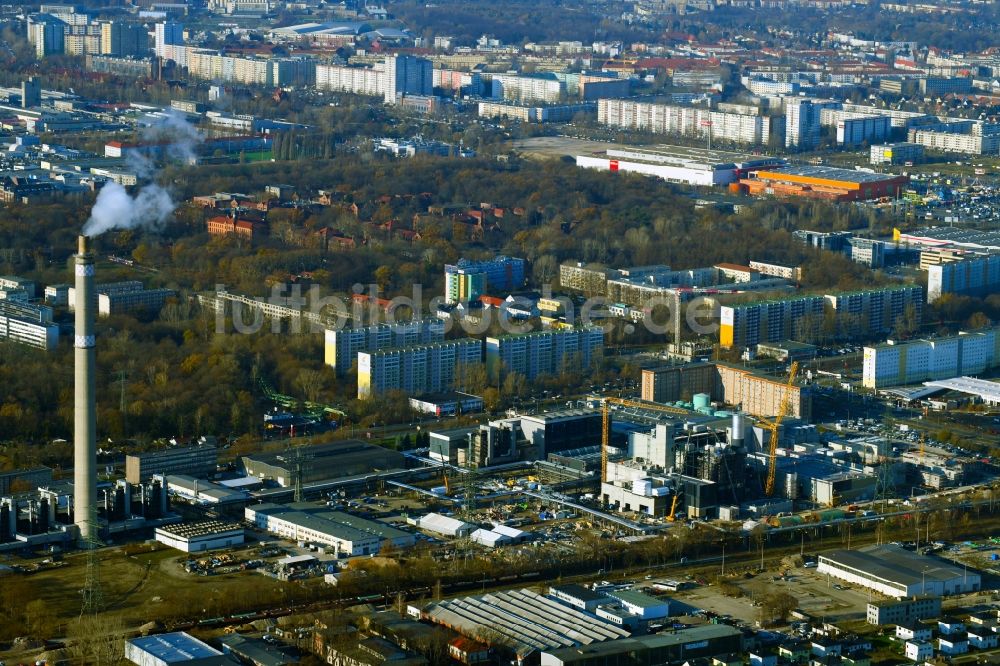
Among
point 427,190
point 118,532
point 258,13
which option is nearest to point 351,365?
point 118,532

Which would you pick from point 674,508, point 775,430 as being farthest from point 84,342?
point 775,430

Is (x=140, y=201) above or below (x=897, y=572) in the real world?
above

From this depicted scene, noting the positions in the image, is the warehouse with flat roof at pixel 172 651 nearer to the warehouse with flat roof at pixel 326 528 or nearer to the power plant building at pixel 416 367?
the warehouse with flat roof at pixel 326 528

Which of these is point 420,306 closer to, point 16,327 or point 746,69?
point 16,327

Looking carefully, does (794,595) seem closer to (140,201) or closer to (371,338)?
(371,338)

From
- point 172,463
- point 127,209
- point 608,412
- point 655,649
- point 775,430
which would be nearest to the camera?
point 655,649

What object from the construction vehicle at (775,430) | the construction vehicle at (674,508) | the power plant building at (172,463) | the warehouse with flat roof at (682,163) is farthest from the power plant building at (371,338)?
the warehouse with flat roof at (682,163)
